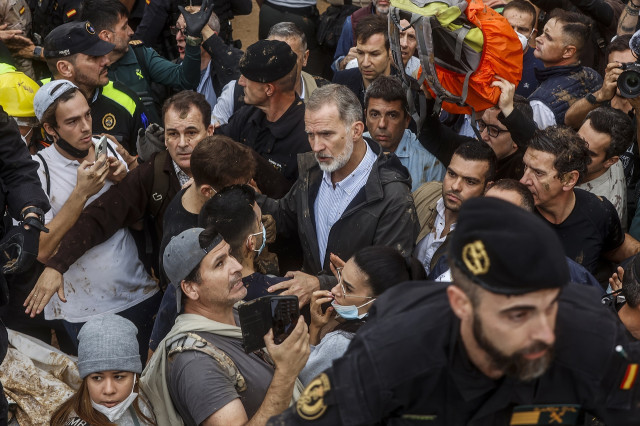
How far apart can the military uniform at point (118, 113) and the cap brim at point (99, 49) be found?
9.5 inches

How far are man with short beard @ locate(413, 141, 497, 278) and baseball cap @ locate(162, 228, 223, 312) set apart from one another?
4.27 ft

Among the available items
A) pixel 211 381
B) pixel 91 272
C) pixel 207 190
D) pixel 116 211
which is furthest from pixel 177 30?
pixel 211 381

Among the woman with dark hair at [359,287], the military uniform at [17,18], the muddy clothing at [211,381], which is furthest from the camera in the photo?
the military uniform at [17,18]

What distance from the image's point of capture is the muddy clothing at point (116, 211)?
4574mm

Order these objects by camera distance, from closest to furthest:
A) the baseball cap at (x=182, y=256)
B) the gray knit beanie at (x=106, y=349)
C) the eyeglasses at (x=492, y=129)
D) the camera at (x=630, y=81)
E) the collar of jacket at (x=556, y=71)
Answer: the gray knit beanie at (x=106, y=349) → the baseball cap at (x=182, y=256) → the camera at (x=630, y=81) → the eyeglasses at (x=492, y=129) → the collar of jacket at (x=556, y=71)

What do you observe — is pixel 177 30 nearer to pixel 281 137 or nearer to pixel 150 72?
pixel 150 72

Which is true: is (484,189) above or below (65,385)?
above

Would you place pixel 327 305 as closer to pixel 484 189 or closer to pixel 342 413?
pixel 484 189

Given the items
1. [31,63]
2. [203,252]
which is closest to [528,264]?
[203,252]

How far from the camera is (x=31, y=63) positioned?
22.1 ft

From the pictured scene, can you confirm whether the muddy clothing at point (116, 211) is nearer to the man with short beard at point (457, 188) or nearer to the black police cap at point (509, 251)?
the man with short beard at point (457, 188)

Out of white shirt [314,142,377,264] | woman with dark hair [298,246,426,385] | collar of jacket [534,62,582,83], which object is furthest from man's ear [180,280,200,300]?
collar of jacket [534,62,582,83]

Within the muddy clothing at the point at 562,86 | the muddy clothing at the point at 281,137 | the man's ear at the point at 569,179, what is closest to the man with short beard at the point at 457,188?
the man's ear at the point at 569,179

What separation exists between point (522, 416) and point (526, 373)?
30 cm
